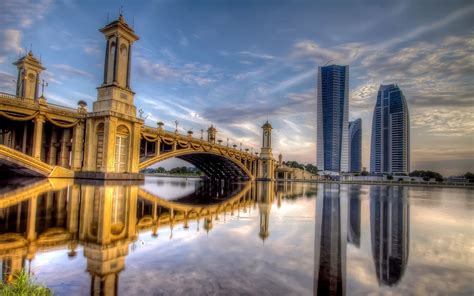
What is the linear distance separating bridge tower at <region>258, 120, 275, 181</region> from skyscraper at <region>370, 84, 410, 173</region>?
10224cm

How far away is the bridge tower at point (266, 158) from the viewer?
93.6m

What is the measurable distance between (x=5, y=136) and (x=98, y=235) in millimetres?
46102

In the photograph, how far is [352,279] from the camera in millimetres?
5293

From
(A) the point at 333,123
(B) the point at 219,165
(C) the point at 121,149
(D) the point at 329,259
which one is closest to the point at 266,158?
(B) the point at 219,165

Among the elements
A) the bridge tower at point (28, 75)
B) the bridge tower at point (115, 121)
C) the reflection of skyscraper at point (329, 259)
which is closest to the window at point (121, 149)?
the bridge tower at point (115, 121)

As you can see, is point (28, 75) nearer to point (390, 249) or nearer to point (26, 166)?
point (26, 166)

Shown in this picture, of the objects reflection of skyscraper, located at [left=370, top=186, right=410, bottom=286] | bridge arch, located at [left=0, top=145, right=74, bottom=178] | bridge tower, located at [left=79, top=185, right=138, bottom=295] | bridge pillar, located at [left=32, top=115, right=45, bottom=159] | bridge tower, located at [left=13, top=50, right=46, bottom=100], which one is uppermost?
bridge tower, located at [left=13, top=50, right=46, bottom=100]

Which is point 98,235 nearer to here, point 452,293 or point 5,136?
point 452,293

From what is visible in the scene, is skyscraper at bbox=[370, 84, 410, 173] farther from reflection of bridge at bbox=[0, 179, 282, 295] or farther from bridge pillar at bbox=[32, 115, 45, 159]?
reflection of bridge at bbox=[0, 179, 282, 295]

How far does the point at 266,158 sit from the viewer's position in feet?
311

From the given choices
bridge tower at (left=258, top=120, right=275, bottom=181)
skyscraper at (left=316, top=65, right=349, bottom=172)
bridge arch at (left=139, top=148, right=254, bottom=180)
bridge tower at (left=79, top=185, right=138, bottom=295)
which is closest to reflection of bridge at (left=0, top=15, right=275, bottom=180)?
bridge arch at (left=139, top=148, right=254, bottom=180)

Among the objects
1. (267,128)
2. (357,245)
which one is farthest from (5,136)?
(267,128)

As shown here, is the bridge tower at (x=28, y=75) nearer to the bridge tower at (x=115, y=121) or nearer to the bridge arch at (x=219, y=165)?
the bridge tower at (x=115, y=121)

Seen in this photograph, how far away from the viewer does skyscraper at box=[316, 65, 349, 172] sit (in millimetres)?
185750
